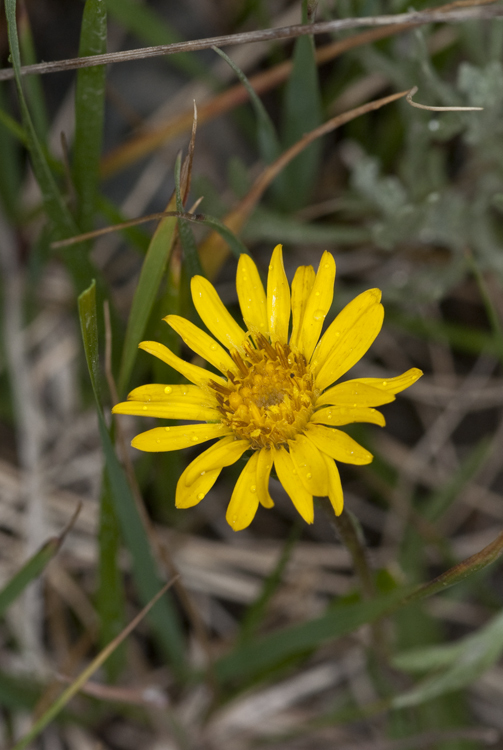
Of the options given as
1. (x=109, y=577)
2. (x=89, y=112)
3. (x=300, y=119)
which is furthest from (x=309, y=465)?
(x=300, y=119)

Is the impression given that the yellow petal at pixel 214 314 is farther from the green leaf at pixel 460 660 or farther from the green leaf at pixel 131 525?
the green leaf at pixel 460 660

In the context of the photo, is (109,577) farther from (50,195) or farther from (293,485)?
(50,195)

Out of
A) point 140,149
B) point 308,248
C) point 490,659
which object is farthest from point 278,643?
point 140,149

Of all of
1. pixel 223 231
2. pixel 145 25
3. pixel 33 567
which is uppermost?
pixel 145 25

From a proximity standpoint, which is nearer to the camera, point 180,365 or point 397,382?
point 397,382

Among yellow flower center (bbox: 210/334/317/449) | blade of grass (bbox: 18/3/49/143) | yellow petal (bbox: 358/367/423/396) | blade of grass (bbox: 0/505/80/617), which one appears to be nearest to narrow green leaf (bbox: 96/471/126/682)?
blade of grass (bbox: 0/505/80/617)

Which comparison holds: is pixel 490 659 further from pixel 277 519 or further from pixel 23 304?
pixel 23 304

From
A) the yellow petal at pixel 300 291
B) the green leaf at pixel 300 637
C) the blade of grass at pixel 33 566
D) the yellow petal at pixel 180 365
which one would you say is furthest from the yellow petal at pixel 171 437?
the green leaf at pixel 300 637
